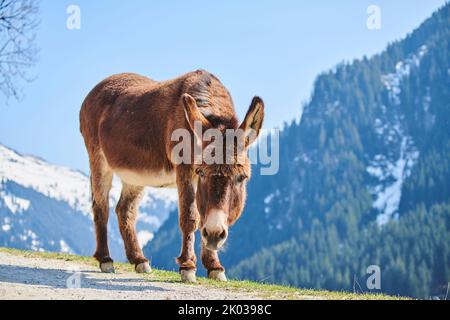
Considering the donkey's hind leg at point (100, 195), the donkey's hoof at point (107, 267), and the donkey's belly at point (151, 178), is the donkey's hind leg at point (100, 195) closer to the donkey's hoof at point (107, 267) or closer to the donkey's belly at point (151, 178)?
the donkey's hoof at point (107, 267)

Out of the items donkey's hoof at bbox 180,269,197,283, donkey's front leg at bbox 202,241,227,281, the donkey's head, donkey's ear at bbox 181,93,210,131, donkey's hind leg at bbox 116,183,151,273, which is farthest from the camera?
donkey's hind leg at bbox 116,183,151,273

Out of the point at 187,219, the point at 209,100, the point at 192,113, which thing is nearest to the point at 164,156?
the point at 209,100

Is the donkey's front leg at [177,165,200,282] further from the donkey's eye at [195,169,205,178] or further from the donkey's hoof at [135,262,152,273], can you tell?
the donkey's hoof at [135,262,152,273]

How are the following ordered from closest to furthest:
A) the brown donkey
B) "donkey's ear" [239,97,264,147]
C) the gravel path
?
the gravel path → the brown donkey → "donkey's ear" [239,97,264,147]

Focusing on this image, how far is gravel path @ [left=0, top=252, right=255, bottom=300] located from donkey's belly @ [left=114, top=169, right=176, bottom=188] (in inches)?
70.5

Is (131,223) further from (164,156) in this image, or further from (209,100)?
(209,100)

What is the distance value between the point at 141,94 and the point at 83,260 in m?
5.18

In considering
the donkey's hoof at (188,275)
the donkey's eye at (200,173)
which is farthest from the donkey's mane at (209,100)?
the donkey's hoof at (188,275)

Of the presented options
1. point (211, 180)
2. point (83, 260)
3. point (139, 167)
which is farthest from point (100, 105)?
point (211, 180)

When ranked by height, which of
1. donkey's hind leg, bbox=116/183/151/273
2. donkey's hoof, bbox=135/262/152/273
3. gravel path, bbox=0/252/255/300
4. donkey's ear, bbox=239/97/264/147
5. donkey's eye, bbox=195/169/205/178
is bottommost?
donkey's hoof, bbox=135/262/152/273

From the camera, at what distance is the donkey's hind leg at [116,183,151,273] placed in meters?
13.8

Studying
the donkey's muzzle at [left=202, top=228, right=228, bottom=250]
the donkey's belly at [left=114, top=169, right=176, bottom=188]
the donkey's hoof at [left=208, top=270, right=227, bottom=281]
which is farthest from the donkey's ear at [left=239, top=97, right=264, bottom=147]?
the donkey's hoof at [left=208, top=270, right=227, bottom=281]

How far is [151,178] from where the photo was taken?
12.6 m

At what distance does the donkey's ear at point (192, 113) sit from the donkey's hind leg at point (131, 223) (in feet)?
13.8
